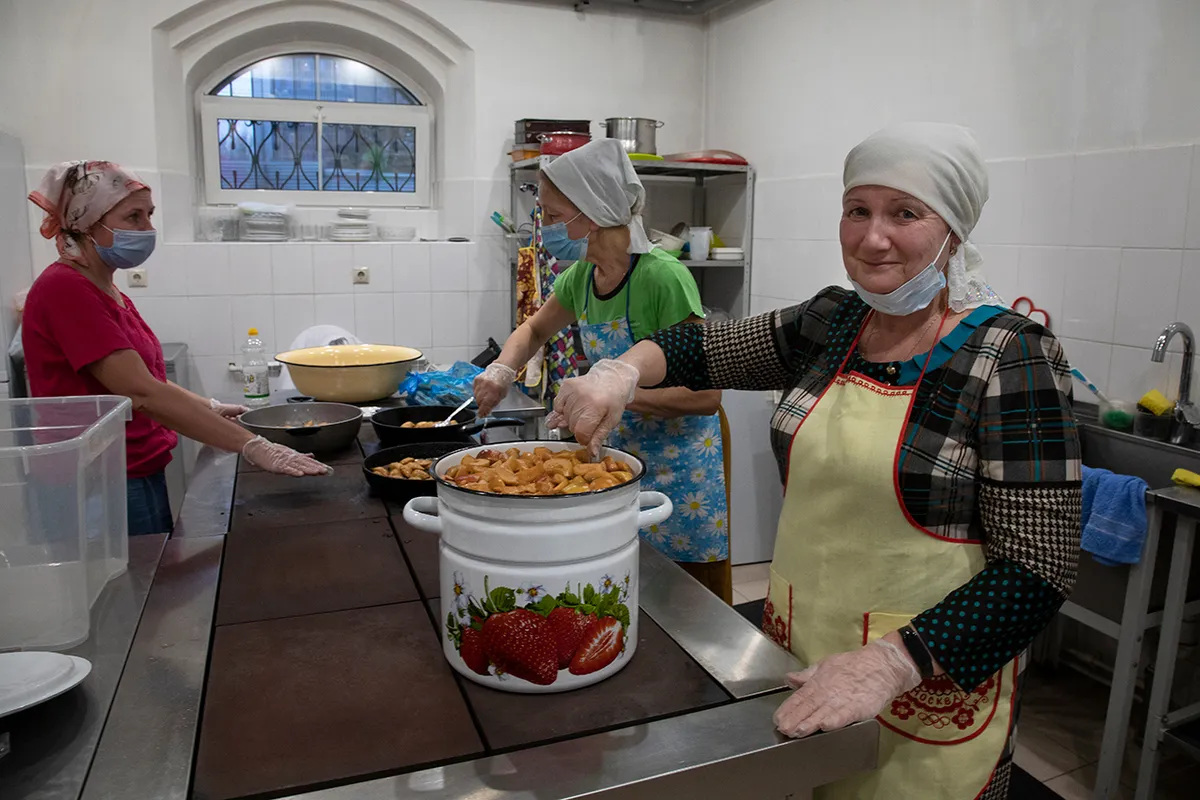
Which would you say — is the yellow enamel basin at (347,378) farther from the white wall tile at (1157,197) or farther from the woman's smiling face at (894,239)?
the white wall tile at (1157,197)

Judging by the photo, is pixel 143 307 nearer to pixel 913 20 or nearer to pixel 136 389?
pixel 136 389

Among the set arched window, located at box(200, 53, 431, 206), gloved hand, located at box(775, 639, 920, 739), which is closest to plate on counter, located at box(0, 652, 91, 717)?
gloved hand, located at box(775, 639, 920, 739)

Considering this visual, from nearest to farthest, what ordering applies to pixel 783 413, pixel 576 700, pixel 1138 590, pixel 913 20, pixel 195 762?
pixel 195 762 < pixel 576 700 < pixel 783 413 < pixel 1138 590 < pixel 913 20

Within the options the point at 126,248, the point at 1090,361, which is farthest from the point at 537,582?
the point at 1090,361

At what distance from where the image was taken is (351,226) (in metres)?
4.37

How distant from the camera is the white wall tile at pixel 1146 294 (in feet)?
8.24

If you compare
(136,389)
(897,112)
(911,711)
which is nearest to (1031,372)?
(911,711)

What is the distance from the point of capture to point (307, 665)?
3.86ft

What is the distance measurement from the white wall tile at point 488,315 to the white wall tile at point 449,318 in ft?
0.10

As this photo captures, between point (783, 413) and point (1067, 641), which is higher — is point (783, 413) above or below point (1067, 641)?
above

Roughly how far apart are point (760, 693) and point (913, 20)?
9.91 feet

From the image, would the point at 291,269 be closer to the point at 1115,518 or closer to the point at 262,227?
the point at 262,227

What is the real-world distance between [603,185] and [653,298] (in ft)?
1.02

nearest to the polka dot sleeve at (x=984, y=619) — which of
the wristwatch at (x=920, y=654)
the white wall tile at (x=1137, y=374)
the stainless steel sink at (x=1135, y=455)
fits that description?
the wristwatch at (x=920, y=654)
